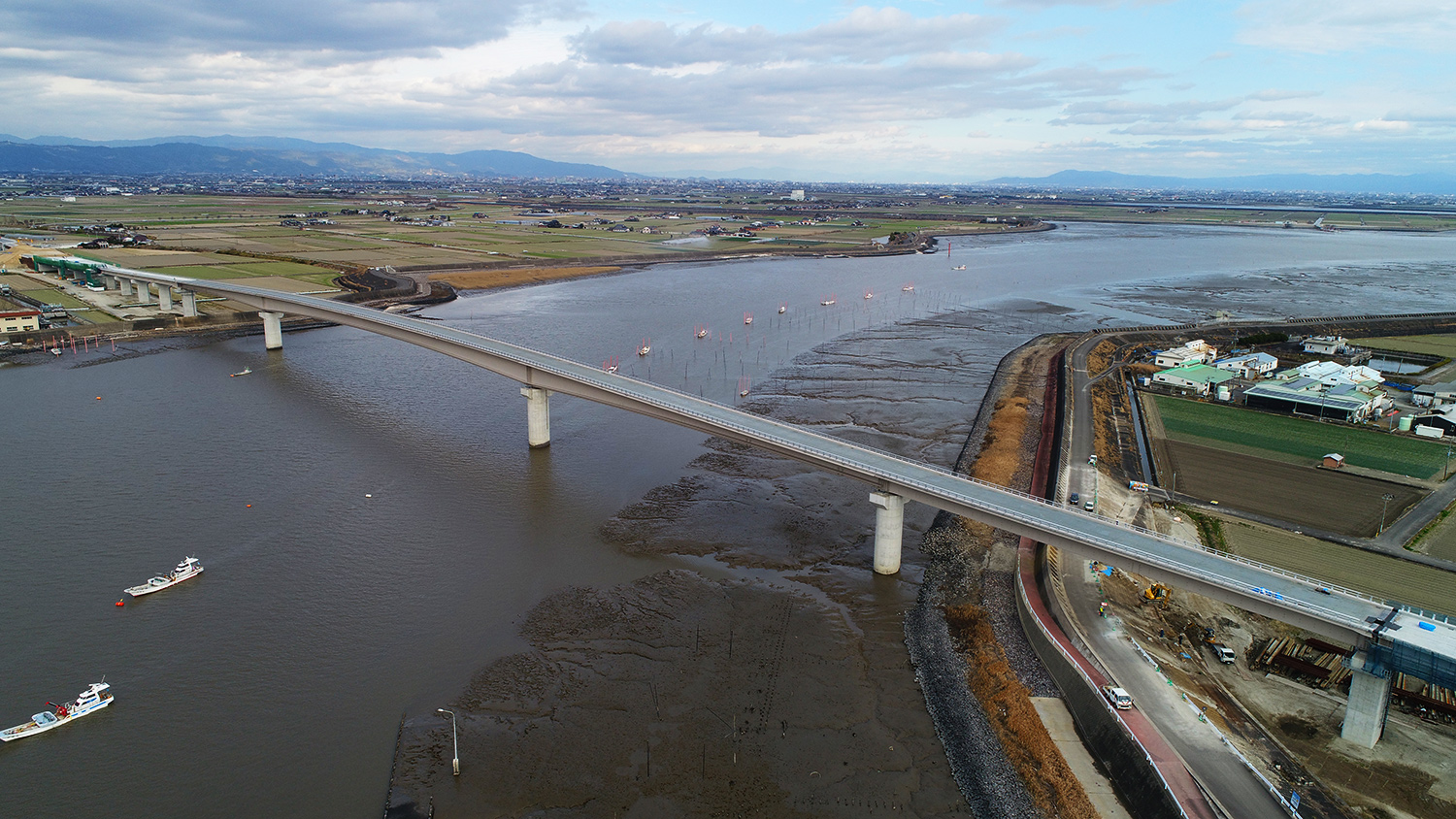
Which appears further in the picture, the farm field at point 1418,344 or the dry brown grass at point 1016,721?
the farm field at point 1418,344

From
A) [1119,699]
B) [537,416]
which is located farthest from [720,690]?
[537,416]

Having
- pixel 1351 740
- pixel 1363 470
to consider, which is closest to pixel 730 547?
pixel 1351 740

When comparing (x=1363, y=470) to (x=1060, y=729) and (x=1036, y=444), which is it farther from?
(x=1060, y=729)

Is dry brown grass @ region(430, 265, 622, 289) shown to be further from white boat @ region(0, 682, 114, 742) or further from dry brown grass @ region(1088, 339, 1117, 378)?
white boat @ region(0, 682, 114, 742)

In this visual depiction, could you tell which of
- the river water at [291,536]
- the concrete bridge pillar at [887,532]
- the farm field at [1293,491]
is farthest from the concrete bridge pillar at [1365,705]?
the river water at [291,536]

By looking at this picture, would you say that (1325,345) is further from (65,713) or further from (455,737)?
(65,713)

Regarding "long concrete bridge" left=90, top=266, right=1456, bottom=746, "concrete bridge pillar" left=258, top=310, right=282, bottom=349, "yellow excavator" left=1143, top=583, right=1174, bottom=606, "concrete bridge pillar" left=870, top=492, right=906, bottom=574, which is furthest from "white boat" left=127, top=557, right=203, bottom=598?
"concrete bridge pillar" left=258, top=310, right=282, bottom=349

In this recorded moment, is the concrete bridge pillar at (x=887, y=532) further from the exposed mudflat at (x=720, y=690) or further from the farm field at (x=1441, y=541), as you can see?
the farm field at (x=1441, y=541)
